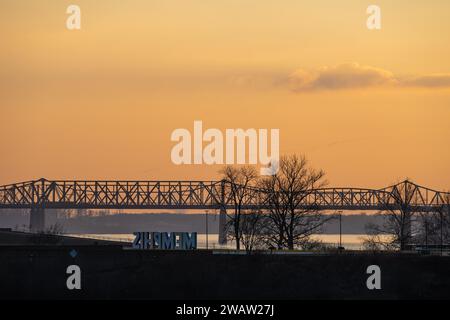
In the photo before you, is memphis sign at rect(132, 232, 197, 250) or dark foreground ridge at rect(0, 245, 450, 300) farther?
memphis sign at rect(132, 232, 197, 250)

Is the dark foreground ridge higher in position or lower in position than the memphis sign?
lower

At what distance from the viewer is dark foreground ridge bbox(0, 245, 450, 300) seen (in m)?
125

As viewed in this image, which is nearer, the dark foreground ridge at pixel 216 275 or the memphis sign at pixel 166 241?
the dark foreground ridge at pixel 216 275

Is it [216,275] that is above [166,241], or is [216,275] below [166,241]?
below

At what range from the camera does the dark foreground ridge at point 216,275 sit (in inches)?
4934

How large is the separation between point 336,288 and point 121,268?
20132 millimetres

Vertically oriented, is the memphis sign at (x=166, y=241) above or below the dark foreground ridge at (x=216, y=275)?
above

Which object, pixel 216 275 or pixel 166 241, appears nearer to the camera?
pixel 216 275

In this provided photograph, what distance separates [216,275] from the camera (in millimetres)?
126312
